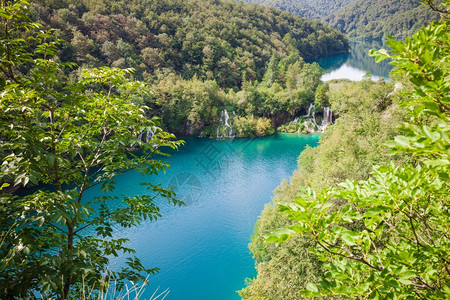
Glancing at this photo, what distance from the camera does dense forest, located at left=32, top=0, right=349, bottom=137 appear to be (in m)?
33.4

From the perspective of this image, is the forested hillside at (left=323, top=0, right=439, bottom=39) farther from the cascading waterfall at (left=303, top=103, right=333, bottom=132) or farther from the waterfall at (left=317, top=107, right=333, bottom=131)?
the cascading waterfall at (left=303, top=103, right=333, bottom=132)

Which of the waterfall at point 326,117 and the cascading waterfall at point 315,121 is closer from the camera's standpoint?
the cascading waterfall at point 315,121

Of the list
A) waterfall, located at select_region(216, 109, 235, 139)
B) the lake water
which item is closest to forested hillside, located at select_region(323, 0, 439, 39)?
waterfall, located at select_region(216, 109, 235, 139)

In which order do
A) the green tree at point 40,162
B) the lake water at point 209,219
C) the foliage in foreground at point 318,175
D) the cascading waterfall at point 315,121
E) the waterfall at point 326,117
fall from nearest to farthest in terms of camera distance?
1. the green tree at point 40,162
2. the foliage in foreground at point 318,175
3. the lake water at point 209,219
4. the cascading waterfall at point 315,121
5. the waterfall at point 326,117

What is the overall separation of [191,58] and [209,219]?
3894cm

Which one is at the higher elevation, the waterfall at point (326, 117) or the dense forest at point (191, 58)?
the dense forest at point (191, 58)

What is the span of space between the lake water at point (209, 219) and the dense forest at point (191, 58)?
21.9ft

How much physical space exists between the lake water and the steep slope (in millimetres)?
19976

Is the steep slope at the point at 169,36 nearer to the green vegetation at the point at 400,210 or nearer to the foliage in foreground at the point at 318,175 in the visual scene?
the foliage in foreground at the point at 318,175

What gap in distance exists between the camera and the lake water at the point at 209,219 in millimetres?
12172

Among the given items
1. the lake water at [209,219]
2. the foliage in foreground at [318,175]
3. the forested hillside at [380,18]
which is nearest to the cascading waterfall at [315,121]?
the lake water at [209,219]

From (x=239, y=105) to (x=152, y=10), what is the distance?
1350 inches

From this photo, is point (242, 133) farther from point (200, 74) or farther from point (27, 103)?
point (27, 103)

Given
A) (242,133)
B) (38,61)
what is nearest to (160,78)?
(242,133)
